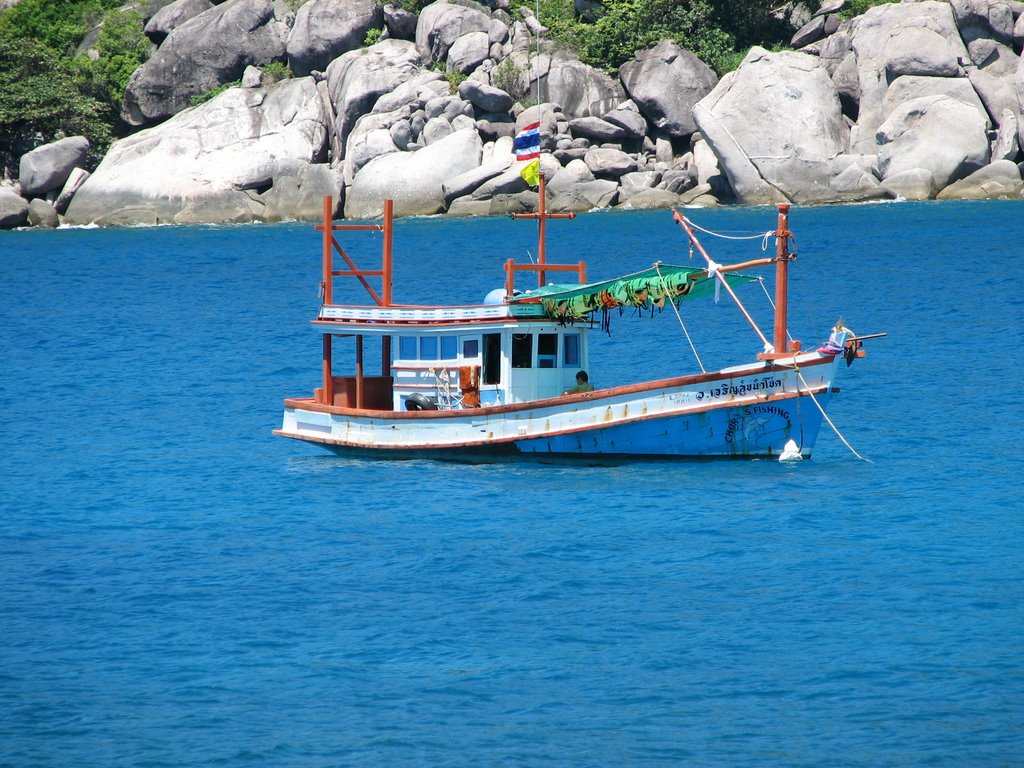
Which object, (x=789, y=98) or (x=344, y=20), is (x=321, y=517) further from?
(x=344, y=20)

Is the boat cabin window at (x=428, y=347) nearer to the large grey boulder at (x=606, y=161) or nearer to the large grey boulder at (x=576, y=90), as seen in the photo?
the large grey boulder at (x=606, y=161)

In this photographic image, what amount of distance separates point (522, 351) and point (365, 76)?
59.8 m

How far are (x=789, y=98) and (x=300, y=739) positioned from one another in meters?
65.9

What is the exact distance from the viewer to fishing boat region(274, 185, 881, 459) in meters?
23.2

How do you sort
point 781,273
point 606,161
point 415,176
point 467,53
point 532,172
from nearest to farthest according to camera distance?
point 781,273 → point 532,172 → point 415,176 → point 606,161 → point 467,53

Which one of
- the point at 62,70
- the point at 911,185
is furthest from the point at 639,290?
the point at 62,70

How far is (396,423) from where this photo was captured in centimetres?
2519

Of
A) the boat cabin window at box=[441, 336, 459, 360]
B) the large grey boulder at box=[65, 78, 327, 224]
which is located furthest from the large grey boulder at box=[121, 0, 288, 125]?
the boat cabin window at box=[441, 336, 459, 360]

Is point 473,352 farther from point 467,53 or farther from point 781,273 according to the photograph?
point 467,53

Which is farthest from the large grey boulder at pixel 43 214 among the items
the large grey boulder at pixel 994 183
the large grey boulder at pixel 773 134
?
the large grey boulder at pixel 994 183

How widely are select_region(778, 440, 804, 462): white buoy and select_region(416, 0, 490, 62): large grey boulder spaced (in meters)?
63.7

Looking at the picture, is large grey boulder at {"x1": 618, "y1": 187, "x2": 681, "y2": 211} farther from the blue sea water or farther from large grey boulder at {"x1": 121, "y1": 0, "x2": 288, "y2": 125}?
the blue sea water

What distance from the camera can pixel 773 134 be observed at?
73.8m

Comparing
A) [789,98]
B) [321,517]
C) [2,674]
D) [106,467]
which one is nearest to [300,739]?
[2,674]
